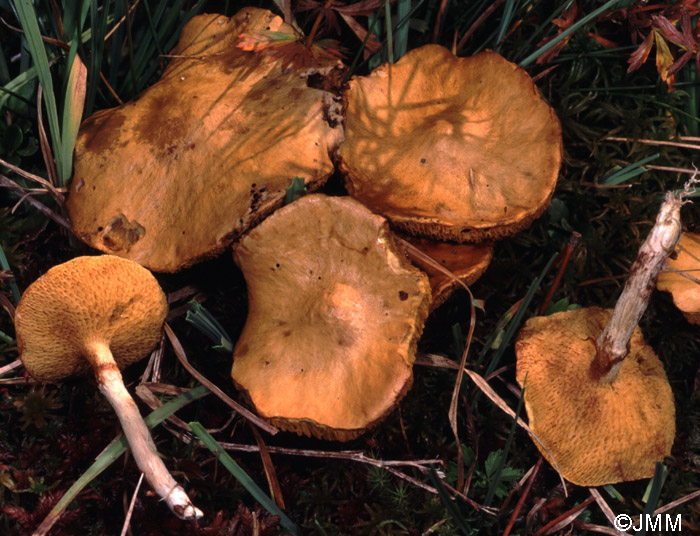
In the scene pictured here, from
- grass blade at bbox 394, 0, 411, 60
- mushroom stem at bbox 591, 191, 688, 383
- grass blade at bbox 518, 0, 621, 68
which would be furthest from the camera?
grass blade at bbox 394, 0, 411, 60

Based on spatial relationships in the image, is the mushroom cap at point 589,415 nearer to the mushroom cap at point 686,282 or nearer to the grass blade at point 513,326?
the grass blade at point 513,326

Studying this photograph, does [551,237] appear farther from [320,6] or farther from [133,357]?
[133,357]

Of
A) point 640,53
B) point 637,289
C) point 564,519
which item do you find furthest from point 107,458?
point 640,53

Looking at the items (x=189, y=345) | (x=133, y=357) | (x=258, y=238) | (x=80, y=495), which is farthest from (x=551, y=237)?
(x=80, y=495)

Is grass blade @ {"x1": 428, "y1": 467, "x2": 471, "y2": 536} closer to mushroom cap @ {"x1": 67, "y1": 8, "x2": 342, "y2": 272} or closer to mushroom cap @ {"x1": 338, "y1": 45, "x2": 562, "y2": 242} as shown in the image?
mushroom cap @ {"x1": 338, "y1": 45, "x2": 562, "y2": 242}

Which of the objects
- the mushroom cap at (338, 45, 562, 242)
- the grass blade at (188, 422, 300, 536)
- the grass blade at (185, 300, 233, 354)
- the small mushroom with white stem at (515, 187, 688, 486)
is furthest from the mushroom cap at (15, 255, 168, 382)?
the small mushroom with white stem at (515, 187, 688, 486)
